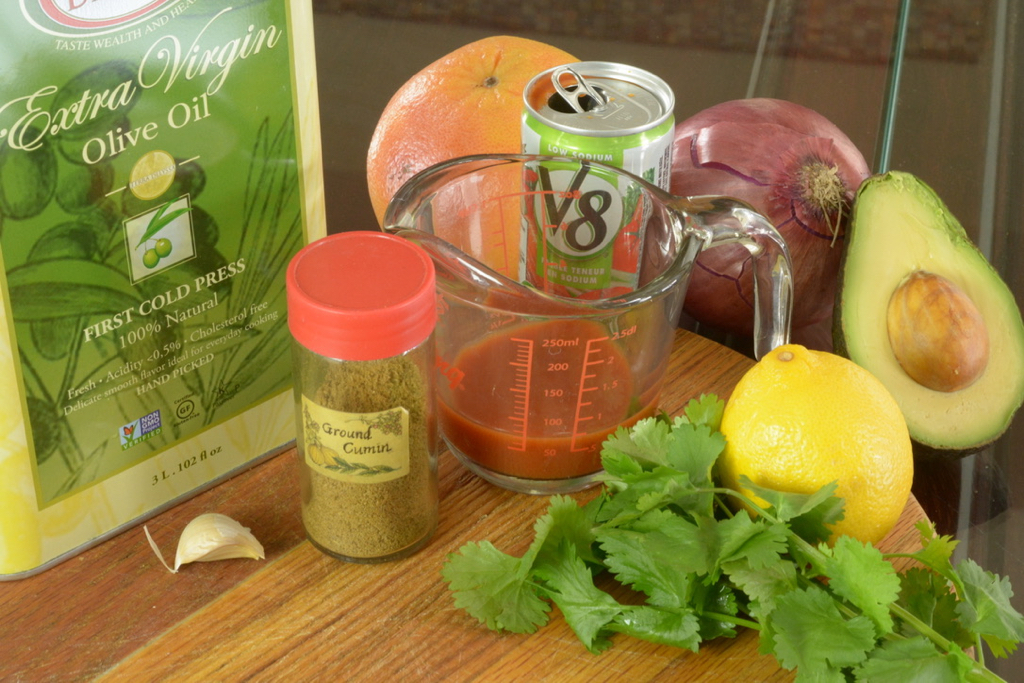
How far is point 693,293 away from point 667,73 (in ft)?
1.22

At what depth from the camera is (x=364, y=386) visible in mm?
688

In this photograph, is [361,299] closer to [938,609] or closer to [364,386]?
[364,386]

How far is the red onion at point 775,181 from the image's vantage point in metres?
0.98

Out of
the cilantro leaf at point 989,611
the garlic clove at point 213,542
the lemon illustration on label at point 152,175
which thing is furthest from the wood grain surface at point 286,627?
the lemon illustration on label at point 152,175

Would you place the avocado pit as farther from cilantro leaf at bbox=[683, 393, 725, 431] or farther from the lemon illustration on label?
the lemon illustration on label

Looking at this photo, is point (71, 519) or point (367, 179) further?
point (367, 179)

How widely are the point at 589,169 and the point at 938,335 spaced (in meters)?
0.31

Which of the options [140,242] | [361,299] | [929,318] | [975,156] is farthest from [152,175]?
[975,156]

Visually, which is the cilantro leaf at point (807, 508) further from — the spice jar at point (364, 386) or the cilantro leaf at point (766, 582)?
the spice jar at point (364, 386)

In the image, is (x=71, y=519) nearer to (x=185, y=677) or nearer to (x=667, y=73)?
(x=185, y=677)

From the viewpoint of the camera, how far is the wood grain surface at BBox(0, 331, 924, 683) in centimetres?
70

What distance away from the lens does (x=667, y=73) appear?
1.28 metres

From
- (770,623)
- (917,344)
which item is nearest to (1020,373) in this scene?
(917,344)

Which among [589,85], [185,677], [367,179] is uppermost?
[589,85]
